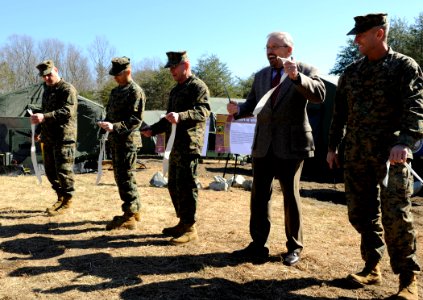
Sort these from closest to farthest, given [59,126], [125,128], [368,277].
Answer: [368,277] → [125,128] → [59,126]

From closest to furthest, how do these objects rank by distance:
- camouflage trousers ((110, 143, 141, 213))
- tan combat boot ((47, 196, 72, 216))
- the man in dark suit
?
1. the man in dark suit
2. camouflage trousers ((110, 143, 141, 213))
3. tan combat boot ((47, 196, 72, 216))

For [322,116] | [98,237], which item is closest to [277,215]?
[98,237]

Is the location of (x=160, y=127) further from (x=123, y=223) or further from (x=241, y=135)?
(x=241, y=135)

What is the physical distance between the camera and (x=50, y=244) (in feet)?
14.7

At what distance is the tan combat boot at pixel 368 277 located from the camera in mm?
3266

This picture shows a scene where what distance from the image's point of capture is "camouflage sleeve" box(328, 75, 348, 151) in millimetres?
3377

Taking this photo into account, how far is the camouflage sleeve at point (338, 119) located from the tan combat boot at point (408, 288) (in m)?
1.13

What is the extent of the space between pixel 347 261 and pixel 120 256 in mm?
2254

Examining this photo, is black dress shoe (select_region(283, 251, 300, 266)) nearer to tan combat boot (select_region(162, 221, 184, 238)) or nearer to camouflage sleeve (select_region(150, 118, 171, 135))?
tan combat boot (select_region(162, 221, 184, 238))

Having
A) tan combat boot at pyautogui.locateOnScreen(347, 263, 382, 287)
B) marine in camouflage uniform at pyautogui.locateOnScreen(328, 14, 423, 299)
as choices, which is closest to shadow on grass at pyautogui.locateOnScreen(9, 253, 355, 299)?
tan combat boot at pyautogui.locateOnScreen(347, 263, 382, 287)

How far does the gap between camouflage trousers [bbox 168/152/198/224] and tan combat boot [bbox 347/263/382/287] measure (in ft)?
5.95

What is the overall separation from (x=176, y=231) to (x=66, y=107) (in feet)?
7.93

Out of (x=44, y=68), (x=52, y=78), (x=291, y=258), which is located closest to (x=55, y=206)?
(x=52, y=78)

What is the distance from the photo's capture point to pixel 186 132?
4.33 m
